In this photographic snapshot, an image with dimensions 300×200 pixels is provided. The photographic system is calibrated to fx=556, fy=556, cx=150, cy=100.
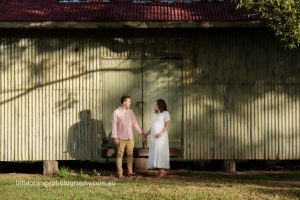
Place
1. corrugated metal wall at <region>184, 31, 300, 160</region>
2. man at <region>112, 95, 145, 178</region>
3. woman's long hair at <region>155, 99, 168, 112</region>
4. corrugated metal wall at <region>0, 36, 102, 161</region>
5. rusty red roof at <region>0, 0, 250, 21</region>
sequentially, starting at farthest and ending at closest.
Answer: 1. corrugated metal wall at <region>184, 31, 300, 160</region>
2. corrugated metal wall at <region>0, 36, 102, 161</region>
3. rusty red roof at <region>0, 0, 250, 21</region>
4. man at <region>112, 95, 145, 178</region>
5. woman's long hair at <region>155, 99, 168, 112</region>

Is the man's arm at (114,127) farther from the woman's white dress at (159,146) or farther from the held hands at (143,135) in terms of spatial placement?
the woman's white dress at (159,146)

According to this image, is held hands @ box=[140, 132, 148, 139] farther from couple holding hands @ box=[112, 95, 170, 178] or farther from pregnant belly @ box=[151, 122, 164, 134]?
pregnant belly @ box=[151, 122, 164, 134]

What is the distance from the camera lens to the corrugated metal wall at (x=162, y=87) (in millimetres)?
13711

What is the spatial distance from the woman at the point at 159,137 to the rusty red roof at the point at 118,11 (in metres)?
2.15

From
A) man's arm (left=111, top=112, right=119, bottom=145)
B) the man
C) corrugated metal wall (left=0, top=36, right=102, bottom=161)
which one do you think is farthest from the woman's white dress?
corrugated metal wall (left=0, top=36, right=102, bottom=161)

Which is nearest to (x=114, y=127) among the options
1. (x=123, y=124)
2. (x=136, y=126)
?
(x=123, y=124)

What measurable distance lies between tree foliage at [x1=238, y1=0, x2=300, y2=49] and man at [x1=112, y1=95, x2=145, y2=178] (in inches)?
141

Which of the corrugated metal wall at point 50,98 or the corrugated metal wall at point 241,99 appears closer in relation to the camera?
the corrugated metal wall at point 50,98

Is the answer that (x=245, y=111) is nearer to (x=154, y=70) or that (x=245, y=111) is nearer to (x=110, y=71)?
(x=154, y=70)

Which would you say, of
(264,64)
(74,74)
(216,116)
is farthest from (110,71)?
(264,64)

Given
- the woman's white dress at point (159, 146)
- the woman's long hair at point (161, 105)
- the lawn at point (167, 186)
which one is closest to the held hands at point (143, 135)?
the woman's white dress at point (159, 146)

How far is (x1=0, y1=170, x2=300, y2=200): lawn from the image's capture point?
10.4 metres

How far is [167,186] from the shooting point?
11578 mm

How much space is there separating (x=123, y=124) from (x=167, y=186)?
2064 millimetres
